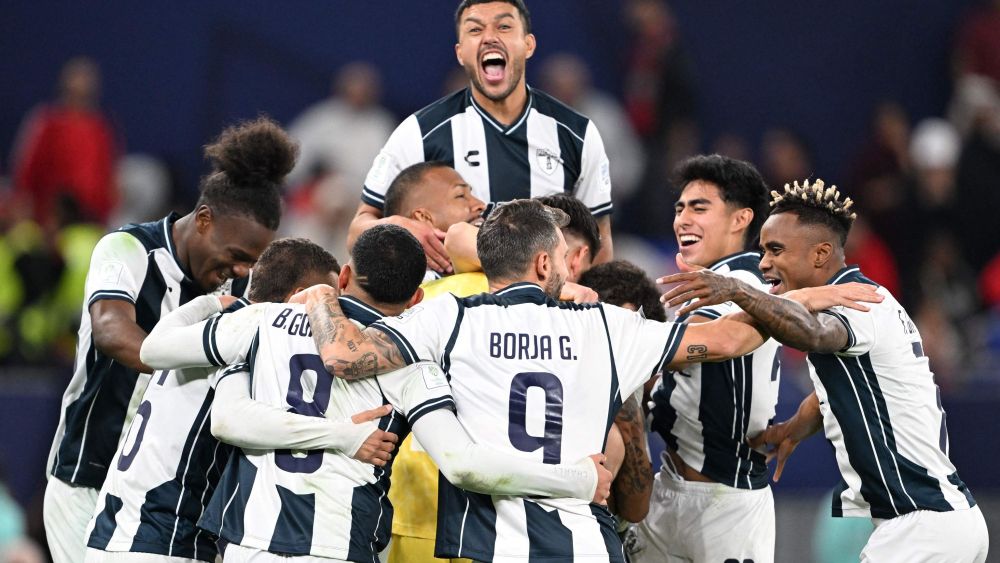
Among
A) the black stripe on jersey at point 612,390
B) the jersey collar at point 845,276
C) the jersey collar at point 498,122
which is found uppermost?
the jersey collar at point 498,122

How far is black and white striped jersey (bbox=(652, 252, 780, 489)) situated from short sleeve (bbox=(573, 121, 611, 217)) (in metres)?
0.80

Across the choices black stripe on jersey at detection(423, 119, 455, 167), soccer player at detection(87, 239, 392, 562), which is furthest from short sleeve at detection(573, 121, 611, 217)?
soccer player at detection(87, 239, 392, 562)

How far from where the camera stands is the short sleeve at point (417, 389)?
4.77 m

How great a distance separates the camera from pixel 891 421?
5.46 m

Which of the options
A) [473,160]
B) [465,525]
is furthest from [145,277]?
[465,525]

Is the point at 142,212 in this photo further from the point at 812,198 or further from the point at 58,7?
the point at 812,198

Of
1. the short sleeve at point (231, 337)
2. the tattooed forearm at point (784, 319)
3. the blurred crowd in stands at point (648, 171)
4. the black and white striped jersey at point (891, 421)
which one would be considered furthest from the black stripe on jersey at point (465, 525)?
the blurred crowd in stands at point (648, 171)

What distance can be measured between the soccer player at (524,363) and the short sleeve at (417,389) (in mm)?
45

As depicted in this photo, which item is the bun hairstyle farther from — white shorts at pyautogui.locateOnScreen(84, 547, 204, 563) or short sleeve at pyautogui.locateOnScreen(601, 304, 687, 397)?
short sleeve at pyautogui.locateOnScreen(601, 304, 687, 397)

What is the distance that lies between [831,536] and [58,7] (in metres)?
9.53

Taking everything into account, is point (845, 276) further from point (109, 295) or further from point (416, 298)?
point (109, 295)

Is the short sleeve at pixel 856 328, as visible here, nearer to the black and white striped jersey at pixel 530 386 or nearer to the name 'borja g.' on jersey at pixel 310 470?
the black and white striped jersey at pixel 530 386

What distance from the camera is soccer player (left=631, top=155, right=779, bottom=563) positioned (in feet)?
19.7

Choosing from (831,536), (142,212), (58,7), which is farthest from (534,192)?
(58,7)
